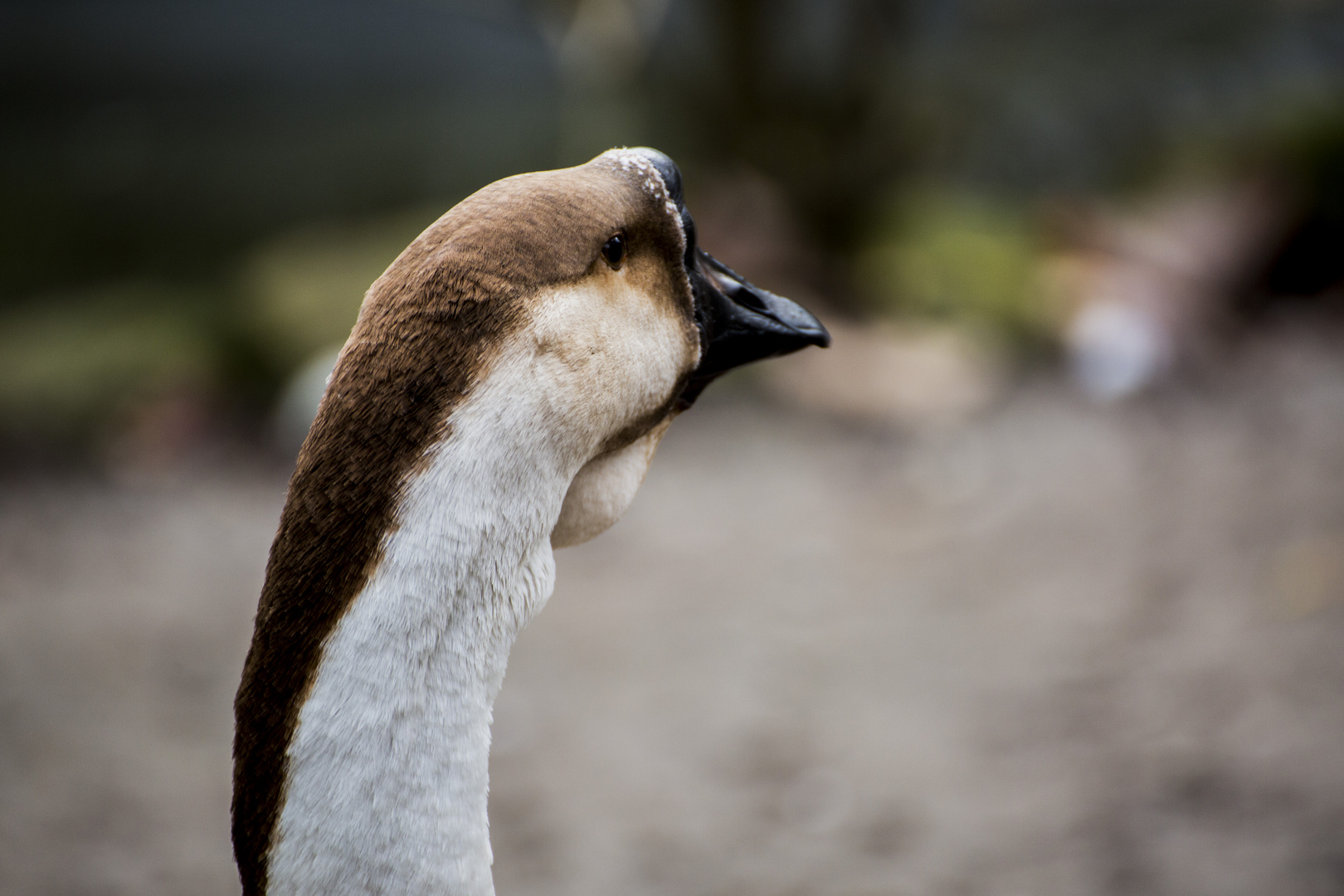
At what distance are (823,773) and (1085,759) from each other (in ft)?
2.77

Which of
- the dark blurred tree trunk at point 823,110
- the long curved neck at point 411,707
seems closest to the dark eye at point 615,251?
the long curved neck at point 411,707

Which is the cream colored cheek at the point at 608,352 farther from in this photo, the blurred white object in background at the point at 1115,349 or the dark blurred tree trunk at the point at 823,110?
the dark blurred tree trunk at the point at 823,110

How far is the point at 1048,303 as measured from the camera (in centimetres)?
644

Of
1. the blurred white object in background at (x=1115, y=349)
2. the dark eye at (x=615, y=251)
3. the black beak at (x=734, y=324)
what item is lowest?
the dark eye at (x=615, y=251)

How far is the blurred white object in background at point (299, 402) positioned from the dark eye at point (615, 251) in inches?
182

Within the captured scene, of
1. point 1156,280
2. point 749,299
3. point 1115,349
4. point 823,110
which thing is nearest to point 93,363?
point 823,110

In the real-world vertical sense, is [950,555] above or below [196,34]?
below

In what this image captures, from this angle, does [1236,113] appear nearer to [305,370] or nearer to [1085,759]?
[1085,759]

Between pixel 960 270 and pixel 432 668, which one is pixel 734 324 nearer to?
pixel 432 668

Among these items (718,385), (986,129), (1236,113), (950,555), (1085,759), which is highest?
(986,129)

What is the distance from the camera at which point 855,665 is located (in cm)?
416

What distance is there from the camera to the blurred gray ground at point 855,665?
10.5 ft

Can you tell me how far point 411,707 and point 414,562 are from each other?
159 millimetres

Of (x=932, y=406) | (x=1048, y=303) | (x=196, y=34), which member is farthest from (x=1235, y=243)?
(x=196, y=34)
